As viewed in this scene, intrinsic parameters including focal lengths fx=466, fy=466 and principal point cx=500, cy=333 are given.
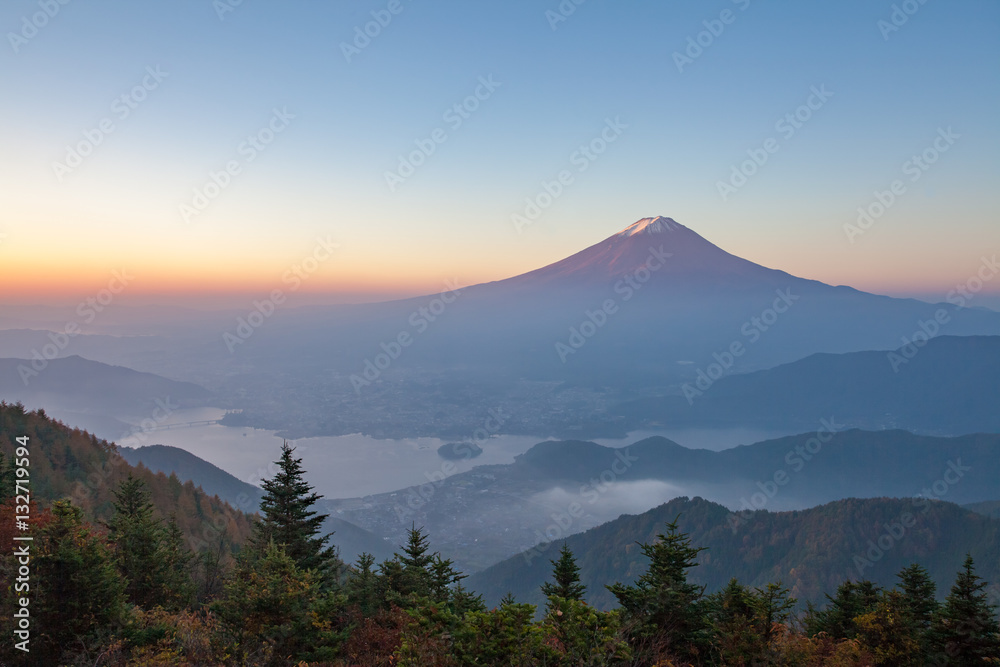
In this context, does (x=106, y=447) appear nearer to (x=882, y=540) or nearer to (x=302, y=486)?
(x=302, y=486)

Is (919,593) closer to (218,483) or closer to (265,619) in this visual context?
(265,619)

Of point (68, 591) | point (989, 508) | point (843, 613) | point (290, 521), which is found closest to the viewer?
point (68, 591)

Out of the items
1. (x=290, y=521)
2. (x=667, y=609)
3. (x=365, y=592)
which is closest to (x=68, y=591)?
(x=365, y=592)

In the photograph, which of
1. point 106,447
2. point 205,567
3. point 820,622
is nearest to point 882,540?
point 820,622

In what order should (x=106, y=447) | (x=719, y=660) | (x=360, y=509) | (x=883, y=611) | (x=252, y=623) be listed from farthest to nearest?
(x=360, y=509), (x=106, y=447), (x=883, y=611), (x=719, y=660), (x=252, y=623)

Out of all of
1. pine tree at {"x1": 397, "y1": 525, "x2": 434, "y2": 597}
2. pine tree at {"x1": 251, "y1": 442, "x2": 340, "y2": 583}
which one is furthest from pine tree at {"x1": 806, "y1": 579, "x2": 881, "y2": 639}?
pine tree at {"x1": 251, "y1": 442, "x2": 340, "y2": 583}

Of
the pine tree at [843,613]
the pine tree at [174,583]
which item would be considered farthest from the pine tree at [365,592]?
the pine tree at [843,613]
